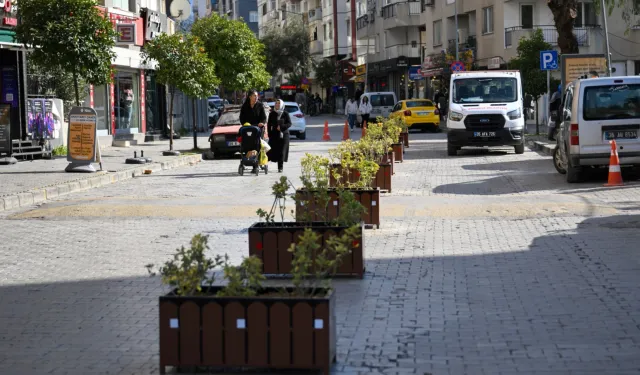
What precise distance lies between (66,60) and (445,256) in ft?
54.2

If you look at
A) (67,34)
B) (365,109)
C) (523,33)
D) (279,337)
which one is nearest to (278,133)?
(67,34)

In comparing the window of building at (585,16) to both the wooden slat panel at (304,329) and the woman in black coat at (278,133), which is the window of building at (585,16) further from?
the wooden slat panel at (304,329)

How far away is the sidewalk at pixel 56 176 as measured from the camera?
18062 millimetres

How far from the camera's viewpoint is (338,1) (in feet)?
315

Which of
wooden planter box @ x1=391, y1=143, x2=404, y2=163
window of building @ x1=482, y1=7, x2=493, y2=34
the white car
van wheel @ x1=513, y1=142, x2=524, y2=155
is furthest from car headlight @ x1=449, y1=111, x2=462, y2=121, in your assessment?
window of building @ x1=482, y1=7, x2=493, y2=34

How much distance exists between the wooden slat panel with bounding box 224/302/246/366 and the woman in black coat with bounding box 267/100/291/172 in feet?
58.0

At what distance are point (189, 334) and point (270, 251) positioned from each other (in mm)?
3542

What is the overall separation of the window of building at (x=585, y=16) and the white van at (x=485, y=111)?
24929 millimetres

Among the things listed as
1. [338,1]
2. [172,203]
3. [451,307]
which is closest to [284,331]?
[451,307]

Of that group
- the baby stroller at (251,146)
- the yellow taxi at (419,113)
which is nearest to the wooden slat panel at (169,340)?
the baby stroller at (251,146)

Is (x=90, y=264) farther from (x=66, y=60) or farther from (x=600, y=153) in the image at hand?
(x=66, y=60)

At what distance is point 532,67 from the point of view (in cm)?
4003

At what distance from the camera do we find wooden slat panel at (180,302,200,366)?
20.3ft

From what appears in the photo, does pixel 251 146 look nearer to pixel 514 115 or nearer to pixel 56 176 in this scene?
pixel 56 176
